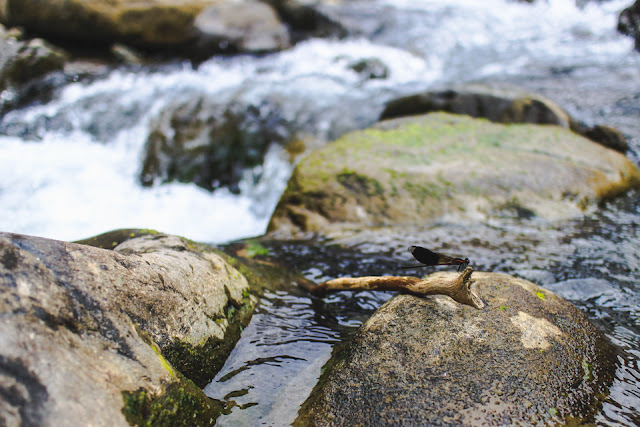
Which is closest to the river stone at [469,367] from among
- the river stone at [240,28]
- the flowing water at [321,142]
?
the flowing water at [321,142]

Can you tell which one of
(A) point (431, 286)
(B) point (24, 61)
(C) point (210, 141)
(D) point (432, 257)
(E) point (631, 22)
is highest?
(E) point (631, 22)

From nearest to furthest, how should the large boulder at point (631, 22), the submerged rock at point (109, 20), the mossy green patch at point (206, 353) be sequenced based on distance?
1. the mossy green patch at point (206, 353)
2. the large boulder at point (631, 22)
3. the submerged rock at point (109, 20)

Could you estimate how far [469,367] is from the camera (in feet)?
6.06

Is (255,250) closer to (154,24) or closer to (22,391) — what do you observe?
(22,391)

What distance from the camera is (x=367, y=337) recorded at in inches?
82.7

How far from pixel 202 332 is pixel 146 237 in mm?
929

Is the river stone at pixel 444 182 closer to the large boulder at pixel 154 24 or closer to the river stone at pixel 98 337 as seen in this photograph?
the river stone at pixel 98 337

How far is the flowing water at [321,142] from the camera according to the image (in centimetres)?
246

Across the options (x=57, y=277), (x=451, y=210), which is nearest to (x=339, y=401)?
(x=57, y=277)

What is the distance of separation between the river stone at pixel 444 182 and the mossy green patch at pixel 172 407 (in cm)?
245

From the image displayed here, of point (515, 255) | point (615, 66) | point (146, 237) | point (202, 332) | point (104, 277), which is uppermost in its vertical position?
point (615, 66)

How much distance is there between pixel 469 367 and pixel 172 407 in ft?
4.08

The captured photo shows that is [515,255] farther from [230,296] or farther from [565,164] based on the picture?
[230,296]

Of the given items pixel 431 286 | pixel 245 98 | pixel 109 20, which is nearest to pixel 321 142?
pixel 245 98
